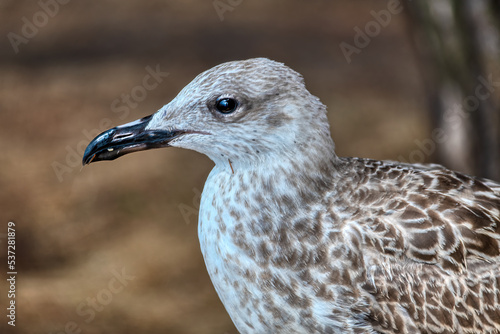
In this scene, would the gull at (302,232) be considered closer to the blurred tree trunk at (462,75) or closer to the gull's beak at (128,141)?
the gull's beak at (128,141)

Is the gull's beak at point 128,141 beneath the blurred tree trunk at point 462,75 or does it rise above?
above

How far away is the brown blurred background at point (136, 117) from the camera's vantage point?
23.5ft

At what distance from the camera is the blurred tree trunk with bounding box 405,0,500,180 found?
211 inches

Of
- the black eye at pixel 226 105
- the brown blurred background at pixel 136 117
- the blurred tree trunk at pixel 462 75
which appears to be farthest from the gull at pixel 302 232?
the brown blurred background at pixel 136 117

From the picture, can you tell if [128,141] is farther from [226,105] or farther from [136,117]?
[136,117]

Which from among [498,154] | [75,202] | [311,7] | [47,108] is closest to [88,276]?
[75,202]

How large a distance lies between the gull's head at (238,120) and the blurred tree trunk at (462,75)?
8.74 ft

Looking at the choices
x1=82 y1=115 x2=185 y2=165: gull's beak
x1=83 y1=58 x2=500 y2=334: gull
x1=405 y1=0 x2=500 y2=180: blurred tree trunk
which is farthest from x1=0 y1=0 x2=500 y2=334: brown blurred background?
x1=82 y1=115 x2=185 y2=165: gull's beak

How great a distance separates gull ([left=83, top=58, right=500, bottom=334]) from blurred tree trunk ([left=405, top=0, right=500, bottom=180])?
253 cm

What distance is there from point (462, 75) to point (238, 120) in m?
3.08

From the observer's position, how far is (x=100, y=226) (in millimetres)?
8047

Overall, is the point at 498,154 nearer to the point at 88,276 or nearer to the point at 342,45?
the point at 88,276

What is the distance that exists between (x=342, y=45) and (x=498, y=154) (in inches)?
272

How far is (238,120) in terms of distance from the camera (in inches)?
122
